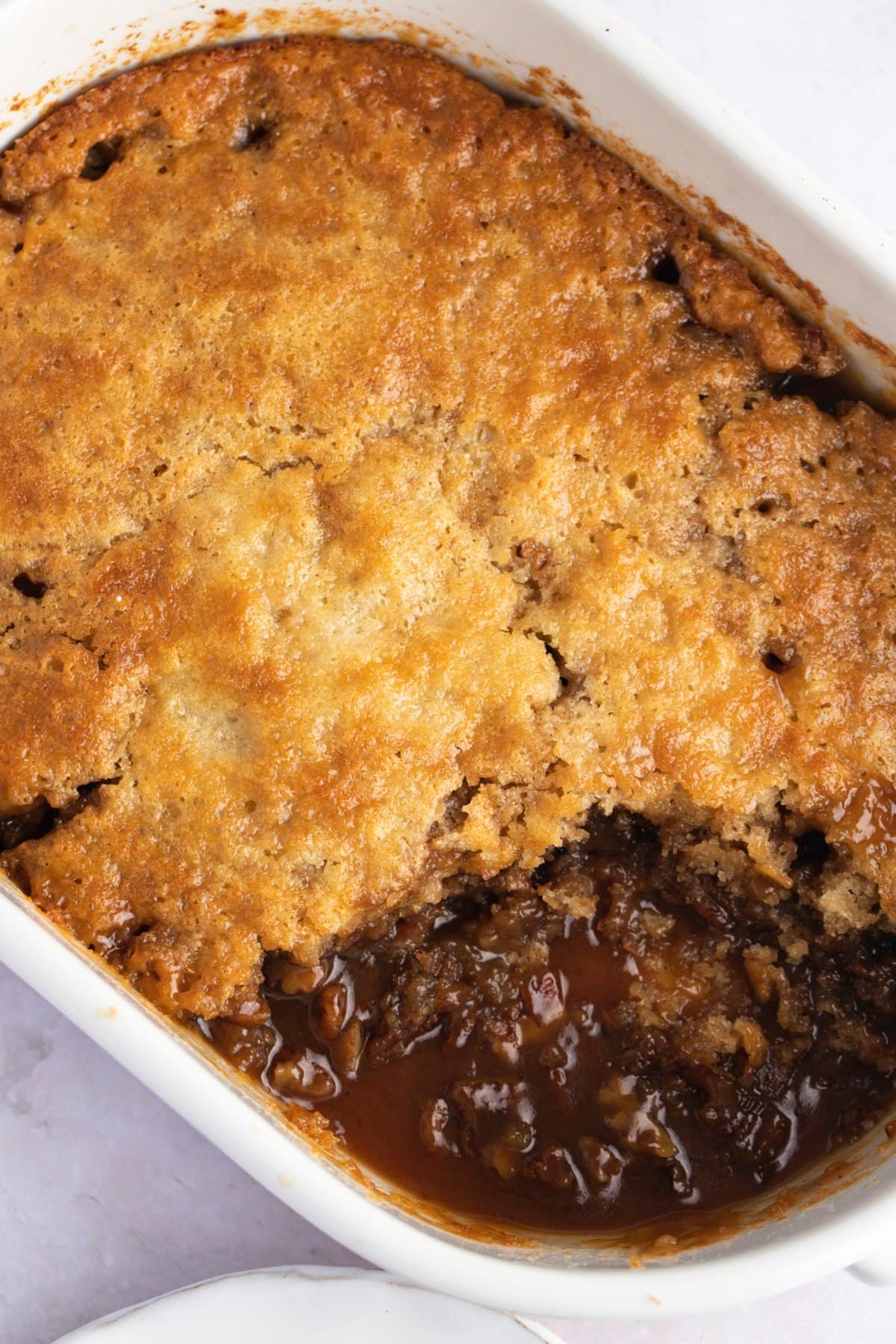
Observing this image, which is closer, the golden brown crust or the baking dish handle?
the baking dish handle

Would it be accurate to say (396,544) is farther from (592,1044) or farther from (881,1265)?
(881,1265)

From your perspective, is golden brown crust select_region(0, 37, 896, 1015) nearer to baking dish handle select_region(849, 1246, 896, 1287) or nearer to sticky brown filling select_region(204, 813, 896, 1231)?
sticky brown filling select_region(204, 813, 896, 1231)

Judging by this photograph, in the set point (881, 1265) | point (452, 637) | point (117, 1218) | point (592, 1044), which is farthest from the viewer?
point (117, 1218)

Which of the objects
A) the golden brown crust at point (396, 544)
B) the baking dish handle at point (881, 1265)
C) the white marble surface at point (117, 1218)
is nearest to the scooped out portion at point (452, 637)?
the golden brown crust at point (396, 544)

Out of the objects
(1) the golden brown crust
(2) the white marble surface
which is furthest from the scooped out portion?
(2) the white marble surface

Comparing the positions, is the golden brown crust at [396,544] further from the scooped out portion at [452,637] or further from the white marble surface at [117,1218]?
the white marble surface at [117,1218]

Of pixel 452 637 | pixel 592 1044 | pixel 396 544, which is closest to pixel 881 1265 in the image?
pixel 592 1044

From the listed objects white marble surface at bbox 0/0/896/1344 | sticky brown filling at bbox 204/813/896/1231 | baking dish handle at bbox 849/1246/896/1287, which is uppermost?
baking dish handle at bbox 849/1246/896/1287
